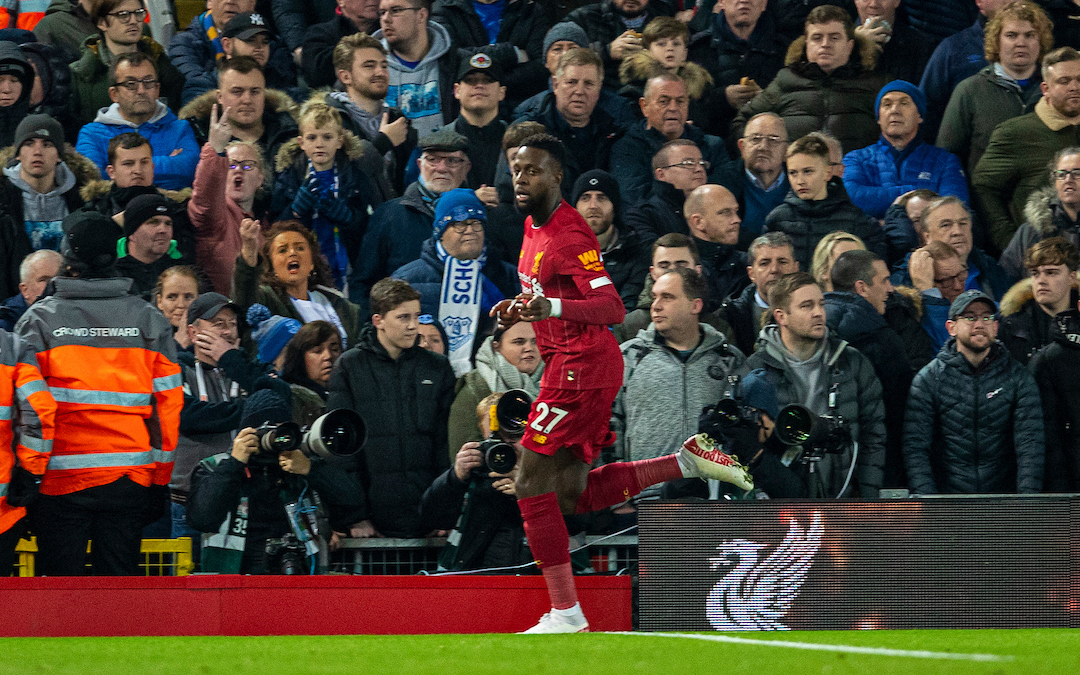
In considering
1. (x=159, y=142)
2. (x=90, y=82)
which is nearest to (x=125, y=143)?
(x=159, y=142)

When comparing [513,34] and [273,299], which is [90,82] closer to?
[273,299]

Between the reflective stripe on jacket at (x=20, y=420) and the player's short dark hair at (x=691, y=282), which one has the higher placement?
the player's short dark hair at (x=691, y=282)

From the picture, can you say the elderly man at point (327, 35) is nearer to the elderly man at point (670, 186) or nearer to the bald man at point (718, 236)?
the elderly man at point (670, 186)

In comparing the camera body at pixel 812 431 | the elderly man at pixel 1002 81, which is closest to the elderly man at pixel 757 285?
the camera body at pixel 812 431

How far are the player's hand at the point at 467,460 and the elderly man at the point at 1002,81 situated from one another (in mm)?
5050

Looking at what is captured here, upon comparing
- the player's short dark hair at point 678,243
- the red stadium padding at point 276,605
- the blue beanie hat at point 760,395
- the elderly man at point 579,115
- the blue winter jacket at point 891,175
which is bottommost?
the red stadium padding at point 276,605

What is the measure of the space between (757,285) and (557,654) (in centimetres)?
413

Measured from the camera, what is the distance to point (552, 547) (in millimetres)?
6215

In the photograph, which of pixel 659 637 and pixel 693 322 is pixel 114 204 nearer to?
pixel 693 322

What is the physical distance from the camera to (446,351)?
8.67m

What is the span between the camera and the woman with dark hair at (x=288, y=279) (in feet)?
29.3

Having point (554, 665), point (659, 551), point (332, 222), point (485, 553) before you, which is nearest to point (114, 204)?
point (332, 222)

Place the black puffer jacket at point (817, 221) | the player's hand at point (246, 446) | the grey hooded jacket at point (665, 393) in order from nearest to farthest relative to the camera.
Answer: the player's hand at point (246, 446), the grey hooded jacket at point (665, 393), the black puffer jacket at point (817, 221)

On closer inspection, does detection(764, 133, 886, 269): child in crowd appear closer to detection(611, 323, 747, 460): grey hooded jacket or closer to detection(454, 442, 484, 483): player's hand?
detection(611, 323, 747, 460): grey hooded jacket
